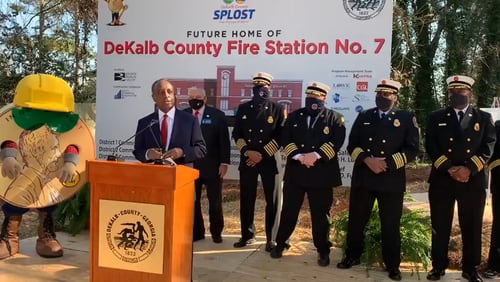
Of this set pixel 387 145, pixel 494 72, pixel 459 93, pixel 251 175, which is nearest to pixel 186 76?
pixel 251 175

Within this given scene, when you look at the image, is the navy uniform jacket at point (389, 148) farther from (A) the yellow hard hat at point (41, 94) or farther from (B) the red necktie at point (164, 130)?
(A) the yellow hard hat at point (41, 94)

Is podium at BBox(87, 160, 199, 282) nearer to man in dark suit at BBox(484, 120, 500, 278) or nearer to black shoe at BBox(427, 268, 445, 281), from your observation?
black shoe at BBox(427, 268, 445, 281)

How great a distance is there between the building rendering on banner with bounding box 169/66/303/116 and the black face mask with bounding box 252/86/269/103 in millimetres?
629

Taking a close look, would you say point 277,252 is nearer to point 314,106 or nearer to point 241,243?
point 241,243

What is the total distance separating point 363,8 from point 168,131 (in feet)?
8.65

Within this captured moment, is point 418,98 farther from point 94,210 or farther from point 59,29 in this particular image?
point 94,210

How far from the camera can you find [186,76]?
5.89 metres

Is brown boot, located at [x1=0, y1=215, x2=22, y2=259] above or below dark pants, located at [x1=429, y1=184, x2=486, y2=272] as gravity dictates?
below

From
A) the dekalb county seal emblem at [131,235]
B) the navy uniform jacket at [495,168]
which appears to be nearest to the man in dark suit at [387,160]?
the navy uniform jacket at [495,168]

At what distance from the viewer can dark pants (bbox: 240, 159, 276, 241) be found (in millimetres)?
4863

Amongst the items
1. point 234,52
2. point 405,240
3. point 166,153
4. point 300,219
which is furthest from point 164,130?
point 300,219

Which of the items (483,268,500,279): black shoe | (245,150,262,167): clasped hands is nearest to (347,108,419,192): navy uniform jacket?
(245,150,262,167): clasped hands

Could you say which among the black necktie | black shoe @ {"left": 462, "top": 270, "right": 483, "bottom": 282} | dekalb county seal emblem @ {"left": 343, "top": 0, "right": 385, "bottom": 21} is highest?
dekalb county seal emblem @ {"left": 343, "top": 0, "right": 385, "bottom": 21}

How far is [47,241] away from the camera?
460 cm
